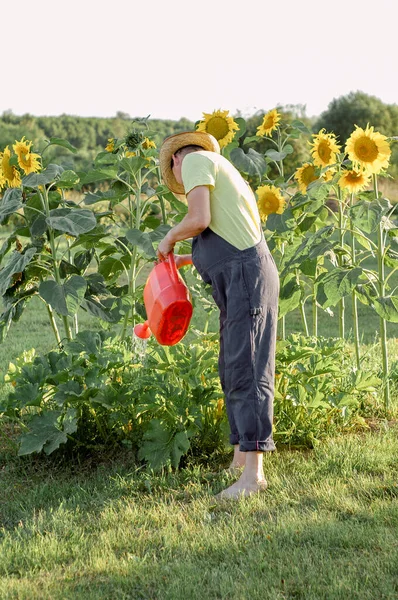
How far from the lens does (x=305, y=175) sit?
375cm

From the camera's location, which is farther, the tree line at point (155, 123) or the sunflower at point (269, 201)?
the tree line at point (155, 123)

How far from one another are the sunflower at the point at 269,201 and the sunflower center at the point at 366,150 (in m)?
0.48

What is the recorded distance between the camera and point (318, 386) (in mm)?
3145

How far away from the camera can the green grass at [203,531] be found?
210 cm

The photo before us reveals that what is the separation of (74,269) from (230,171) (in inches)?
42.0

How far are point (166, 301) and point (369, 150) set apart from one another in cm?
120

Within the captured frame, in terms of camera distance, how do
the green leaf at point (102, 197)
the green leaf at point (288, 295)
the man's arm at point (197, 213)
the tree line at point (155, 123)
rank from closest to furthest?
the man's arm at point (197, 213)
the green leaf at point (102, 197)
the green leaf at point (288, 295)
the tree line at point (155, 123)

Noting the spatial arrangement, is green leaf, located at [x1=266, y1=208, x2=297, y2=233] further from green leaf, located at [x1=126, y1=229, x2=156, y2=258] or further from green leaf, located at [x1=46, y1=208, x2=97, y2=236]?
green leaf, located at [x1=46, y1=208, x2=97, y2=236]

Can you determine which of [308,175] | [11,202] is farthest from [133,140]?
[308,175]

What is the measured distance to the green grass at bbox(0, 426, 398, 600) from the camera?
6.89 ft

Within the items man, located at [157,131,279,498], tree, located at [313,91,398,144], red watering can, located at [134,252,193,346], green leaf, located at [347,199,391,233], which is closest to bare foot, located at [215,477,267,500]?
man, located at [157,131,279,498]

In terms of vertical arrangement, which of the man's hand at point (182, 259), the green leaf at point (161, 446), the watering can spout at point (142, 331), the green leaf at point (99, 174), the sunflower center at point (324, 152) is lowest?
the green leaf at point (161, 446)

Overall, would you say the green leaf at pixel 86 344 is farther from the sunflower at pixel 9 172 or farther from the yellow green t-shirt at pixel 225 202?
the sunflower at pixel 9 172

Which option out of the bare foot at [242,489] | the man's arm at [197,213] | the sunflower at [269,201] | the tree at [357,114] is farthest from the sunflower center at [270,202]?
the tree at [357,114]
